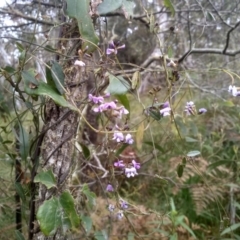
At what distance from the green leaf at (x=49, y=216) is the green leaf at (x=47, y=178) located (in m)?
0.04

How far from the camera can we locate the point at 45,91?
734mm

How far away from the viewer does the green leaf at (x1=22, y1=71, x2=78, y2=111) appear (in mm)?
712

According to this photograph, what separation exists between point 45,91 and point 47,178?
20cm

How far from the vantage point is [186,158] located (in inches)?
41.8

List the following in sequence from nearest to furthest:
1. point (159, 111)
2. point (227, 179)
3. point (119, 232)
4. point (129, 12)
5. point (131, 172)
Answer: point (129, 12), point (159, 111), point (131, 172), point (119, 232), point (227, 179)

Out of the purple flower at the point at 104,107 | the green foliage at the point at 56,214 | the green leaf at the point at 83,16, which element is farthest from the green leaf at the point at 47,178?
the green leaf at the point at 83,16

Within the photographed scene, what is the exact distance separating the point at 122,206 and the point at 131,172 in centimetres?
17

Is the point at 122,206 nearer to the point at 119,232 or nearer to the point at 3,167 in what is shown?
the point at 3,167

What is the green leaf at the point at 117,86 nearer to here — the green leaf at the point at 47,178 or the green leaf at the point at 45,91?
the green leaf at the point at 45,91

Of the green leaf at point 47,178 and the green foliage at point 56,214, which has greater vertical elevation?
the green leaf at point 47,178

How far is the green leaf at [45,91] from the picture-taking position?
71 cm

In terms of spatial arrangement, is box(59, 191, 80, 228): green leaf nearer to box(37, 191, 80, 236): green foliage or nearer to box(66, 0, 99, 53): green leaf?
box(37, 191, 80, 236): green foliage

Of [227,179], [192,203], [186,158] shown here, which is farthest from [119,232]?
[186,158]

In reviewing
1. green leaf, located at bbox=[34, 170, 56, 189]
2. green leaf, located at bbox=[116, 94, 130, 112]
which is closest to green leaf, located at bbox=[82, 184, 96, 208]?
green leaf, located at bbox=[34, 170, 56, 189]
